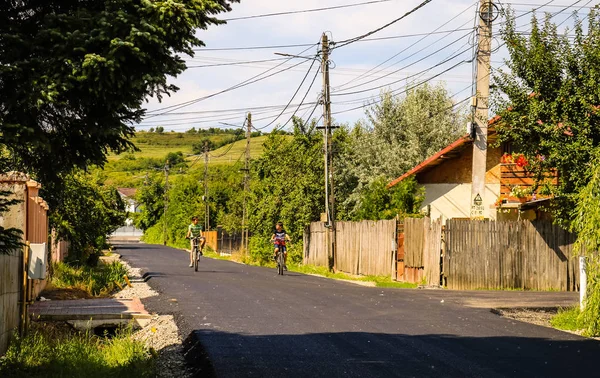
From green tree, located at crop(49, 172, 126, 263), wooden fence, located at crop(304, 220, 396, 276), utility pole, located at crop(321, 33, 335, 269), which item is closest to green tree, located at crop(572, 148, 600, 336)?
wooden fence, located at crop(304, 220, 396, 276)

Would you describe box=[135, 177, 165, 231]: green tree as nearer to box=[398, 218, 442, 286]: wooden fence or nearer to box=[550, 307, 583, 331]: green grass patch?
box=[398, 218, 442, 286]: wooden fence

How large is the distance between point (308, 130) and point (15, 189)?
35.0 metres

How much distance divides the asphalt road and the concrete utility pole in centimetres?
515

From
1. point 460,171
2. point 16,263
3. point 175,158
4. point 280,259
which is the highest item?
point 175,158

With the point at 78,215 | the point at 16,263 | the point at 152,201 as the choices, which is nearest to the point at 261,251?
the point at 78,215

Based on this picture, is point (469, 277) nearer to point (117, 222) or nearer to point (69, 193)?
point (69, 193)

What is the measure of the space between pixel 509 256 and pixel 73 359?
54.4 feet

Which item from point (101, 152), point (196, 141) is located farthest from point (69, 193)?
point (196, 141)

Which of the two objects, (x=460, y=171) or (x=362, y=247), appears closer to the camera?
(x=362, y=247)

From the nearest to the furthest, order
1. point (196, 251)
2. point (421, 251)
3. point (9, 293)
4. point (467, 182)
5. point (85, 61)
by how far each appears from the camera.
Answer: point (85, 61), point (9, 293), point (421, 251), point (196, 251), point (467, 182)

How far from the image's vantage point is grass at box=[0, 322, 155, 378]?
964cm

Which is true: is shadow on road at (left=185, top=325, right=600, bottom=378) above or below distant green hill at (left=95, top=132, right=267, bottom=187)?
below

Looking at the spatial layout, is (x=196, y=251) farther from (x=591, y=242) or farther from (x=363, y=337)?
(x=591, y=242)

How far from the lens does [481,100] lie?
23562mm
